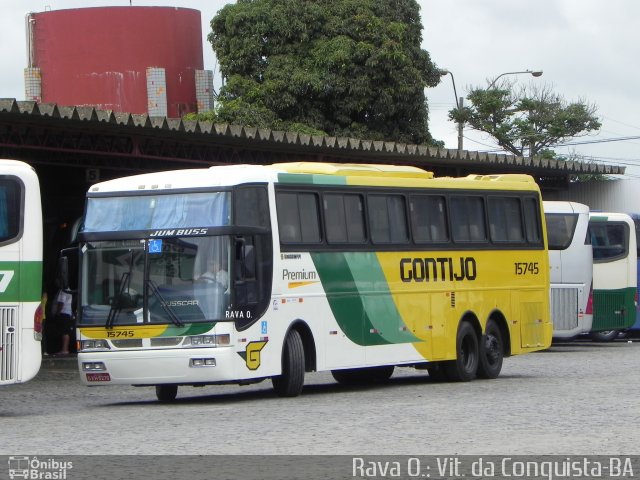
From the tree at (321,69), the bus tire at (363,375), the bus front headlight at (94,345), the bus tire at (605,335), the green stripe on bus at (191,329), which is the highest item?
the tree at (321,69)

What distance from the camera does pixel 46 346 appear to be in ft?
94.9

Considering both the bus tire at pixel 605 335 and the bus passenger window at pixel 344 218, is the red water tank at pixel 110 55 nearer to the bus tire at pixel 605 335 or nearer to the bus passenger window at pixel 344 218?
the bus tire at pixel 605 335

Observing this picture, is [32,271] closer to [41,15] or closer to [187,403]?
[187,403]

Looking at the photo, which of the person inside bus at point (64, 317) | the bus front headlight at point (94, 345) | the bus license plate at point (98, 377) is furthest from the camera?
the person inside bus at point (64, 317)

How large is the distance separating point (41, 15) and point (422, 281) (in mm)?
36300

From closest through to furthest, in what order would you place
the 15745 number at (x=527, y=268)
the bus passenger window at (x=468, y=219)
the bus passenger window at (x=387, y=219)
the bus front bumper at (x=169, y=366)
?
the bus front bumper at (x=169, y=366), the bus passenger window at (x=387, y=219), the bus passenger window at (x=468, y=219), the 15745 number at (x=527, y=268)

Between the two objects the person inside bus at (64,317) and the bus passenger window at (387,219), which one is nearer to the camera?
the bus passenger window at (387,219)

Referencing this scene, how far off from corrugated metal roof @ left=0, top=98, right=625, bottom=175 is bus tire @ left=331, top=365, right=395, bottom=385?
19.1 feet

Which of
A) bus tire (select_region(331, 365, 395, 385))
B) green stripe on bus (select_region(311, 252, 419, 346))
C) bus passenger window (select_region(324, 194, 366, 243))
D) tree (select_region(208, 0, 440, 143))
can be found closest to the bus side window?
green stripe on bus (select_region(311, 252, 419, 346))

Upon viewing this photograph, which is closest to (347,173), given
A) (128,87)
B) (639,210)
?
(639,210)

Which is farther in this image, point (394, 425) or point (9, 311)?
point (9, 311)

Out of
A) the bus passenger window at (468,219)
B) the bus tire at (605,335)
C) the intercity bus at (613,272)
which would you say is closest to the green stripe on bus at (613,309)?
the intercity bus at (613,272)

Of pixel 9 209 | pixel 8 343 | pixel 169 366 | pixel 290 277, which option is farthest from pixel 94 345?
pixel 290 277

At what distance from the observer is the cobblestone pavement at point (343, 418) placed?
39.1ft
